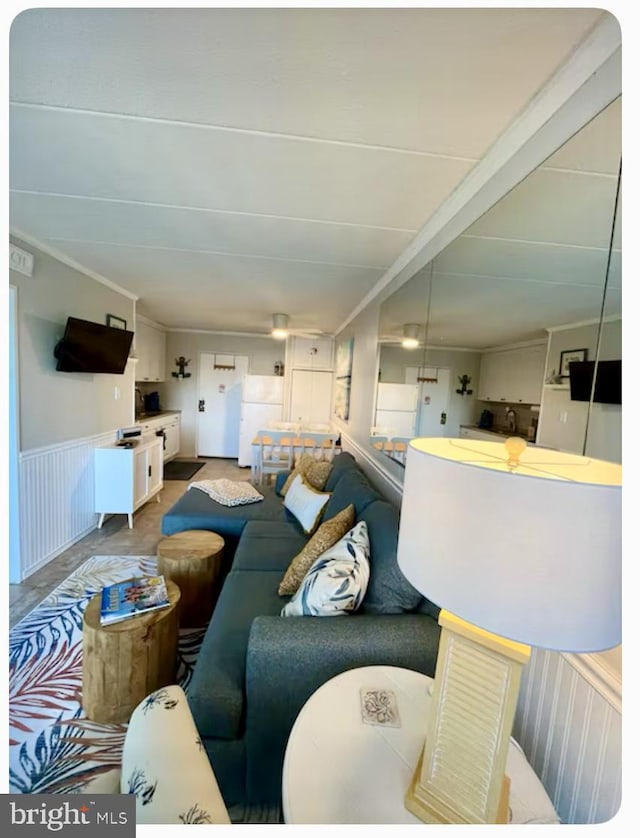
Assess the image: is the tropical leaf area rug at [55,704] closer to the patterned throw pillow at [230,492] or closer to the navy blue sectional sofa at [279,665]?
the navy blue sectional sofa at [279,665]

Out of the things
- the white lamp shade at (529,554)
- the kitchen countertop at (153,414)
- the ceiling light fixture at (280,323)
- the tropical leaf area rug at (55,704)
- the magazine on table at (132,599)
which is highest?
the ceiling light fixture at (280,323)

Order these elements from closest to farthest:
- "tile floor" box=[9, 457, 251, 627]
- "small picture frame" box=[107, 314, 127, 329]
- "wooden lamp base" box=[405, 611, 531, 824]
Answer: "wooden lamp base" box=[405, 611, 531, 824] < "tile floor" box=[9, 457, 251, 627] < "small picture frame" box=[107, 314, 127, 329]

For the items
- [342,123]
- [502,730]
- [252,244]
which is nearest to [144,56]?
[342,123]

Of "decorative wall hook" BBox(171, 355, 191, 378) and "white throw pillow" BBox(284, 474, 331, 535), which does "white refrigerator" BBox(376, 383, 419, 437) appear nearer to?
"white throw pillow" BBox(284, 474, 331, 535)

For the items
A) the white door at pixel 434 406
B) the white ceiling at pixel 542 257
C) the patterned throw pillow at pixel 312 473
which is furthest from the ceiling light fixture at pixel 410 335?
the patterned throw pillow at pixel 312 473

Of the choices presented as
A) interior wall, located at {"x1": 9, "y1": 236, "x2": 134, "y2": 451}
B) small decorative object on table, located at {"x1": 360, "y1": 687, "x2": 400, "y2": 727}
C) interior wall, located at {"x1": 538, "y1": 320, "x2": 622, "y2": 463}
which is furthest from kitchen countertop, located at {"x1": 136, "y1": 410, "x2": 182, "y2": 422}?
interior wall, located at {"x1": 538, "y1": 320, "x2": 622, "y2": 463}

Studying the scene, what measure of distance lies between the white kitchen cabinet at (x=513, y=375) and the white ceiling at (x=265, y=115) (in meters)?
0.33

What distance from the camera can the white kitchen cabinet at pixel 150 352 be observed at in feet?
16.6

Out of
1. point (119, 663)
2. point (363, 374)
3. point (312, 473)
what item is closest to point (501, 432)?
point (119, 663)

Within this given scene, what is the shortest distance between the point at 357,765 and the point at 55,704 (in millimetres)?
1515

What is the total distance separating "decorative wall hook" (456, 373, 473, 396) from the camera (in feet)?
4.66

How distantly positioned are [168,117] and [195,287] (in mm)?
2261

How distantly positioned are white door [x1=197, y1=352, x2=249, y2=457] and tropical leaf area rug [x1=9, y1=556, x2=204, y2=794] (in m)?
4.16
